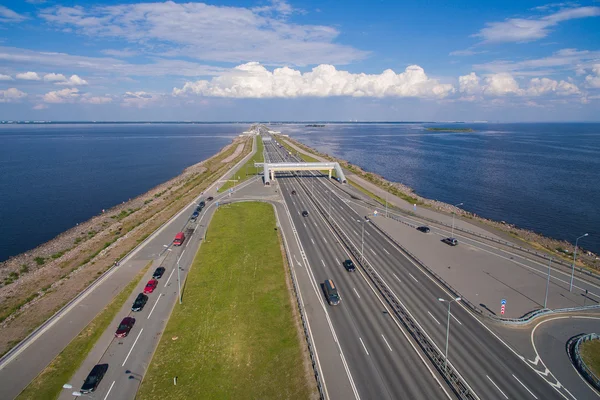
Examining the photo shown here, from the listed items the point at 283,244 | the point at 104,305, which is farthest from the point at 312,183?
the point at 104,305

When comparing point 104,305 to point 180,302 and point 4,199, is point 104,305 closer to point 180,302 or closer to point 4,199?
point 180,302

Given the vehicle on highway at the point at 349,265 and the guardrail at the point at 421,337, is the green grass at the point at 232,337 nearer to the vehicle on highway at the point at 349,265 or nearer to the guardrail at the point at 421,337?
the vehicle on highway at the point at 349,265

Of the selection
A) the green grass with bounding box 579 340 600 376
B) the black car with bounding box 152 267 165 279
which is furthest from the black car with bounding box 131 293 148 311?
the green grass with bounding box 579 340 600 376

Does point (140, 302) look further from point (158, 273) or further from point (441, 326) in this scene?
point (441, 326)

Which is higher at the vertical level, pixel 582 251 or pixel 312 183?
pixel 312 183

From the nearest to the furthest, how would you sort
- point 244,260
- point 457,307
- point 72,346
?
point 72,346
point 457,307
point 244,260

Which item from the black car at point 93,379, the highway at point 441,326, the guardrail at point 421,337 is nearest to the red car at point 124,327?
the black car at point 93,379
